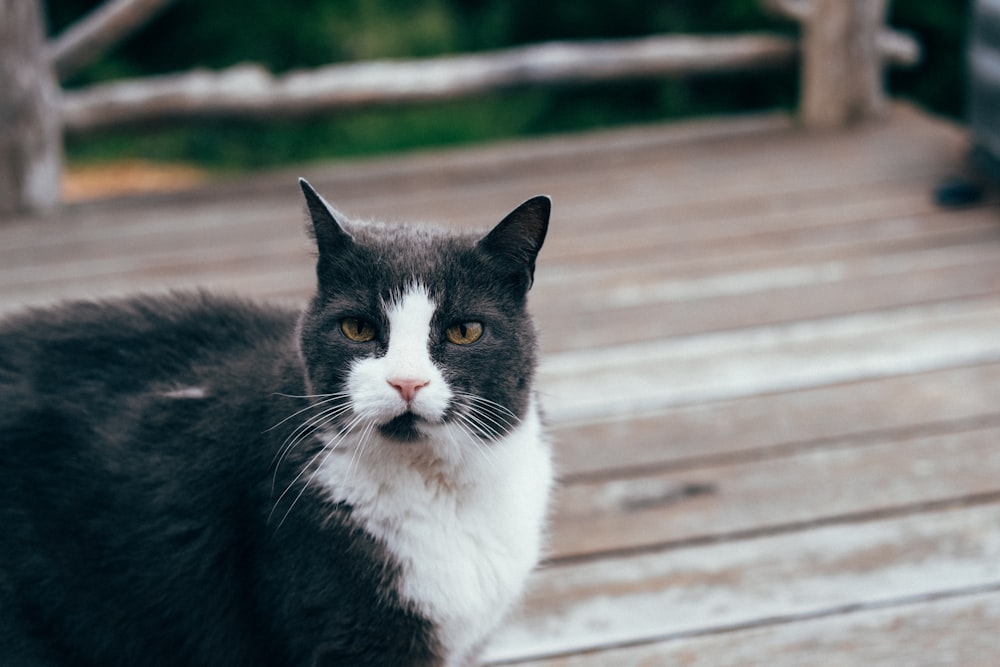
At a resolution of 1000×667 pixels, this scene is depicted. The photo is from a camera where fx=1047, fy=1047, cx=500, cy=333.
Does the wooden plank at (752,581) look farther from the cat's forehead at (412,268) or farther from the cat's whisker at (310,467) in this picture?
the cat's forehead at (412,268)

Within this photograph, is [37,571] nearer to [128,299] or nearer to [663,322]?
[128,299]

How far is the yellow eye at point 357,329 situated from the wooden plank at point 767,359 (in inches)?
36.3

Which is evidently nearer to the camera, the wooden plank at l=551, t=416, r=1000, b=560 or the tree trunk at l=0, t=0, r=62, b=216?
the wooden plank at l=551, t=416, r=1000, b=560

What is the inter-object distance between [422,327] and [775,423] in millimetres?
1036

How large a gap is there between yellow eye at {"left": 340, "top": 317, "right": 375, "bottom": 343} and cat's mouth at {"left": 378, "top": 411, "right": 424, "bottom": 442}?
108 millimetres

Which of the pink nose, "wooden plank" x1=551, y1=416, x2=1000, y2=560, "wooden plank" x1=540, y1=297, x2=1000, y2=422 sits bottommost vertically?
"wooden plank" x1=551, y1=416, x2=1000, y2=560

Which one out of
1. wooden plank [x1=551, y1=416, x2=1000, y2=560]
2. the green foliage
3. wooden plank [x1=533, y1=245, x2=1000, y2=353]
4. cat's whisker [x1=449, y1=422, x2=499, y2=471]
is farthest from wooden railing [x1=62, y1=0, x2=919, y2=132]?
cat's whisker [x1=449, y1=422, x2=499, y2=471]

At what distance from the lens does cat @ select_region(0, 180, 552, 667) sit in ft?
4.04

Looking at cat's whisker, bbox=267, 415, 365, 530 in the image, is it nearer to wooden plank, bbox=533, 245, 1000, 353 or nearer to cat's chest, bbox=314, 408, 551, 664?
cat's chest, bbox=314, 408, 551, 664

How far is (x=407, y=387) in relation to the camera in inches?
46.3

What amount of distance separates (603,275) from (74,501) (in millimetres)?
1773

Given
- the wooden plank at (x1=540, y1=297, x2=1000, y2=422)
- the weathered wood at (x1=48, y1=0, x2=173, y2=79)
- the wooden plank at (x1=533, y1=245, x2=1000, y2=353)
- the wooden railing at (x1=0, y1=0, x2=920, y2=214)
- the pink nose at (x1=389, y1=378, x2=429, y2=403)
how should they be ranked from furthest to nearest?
the weathered wood at (x1=48, y1=0, x2=173, y2=79) → the wooden railing at (x1=0, y1=0, x2=920, y2=214) → the wooden plank at (x1=533, y1=245, x2=1000, y2=353) → the wooden plank at (x1=540, y1=297, x2=1000, y2=422) → the pink nose at (x1=389, y1=378, x2=429, y2=403)

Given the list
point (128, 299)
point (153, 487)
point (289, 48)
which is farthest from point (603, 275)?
point (289, 48)

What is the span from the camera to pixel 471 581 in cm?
128
